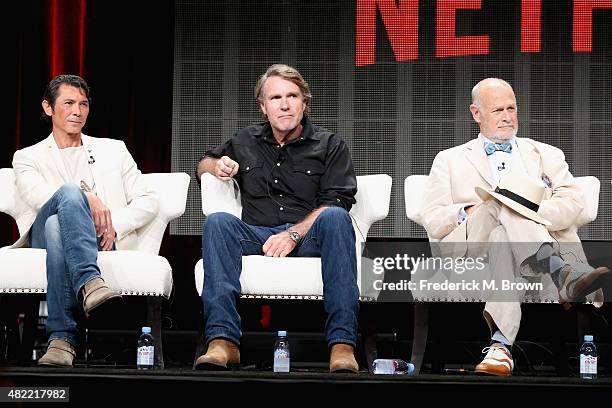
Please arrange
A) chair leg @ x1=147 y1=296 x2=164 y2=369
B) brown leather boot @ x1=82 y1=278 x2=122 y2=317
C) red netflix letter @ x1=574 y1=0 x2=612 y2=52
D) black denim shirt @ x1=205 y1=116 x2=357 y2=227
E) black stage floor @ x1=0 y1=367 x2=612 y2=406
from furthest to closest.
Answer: red netflix letter @ x1=574 y1=0 x2=612 y2=52 < black denim shirt @ x1=205 y1=116 x2=357 y2=227 < chair leg @ x1=147 y1=296 x2=164 y2=369 < brown leather boot @ x1=82 y1=278 x2=122 y2=317 < black stage floor @ x1=0 y1=367 x2=612 y2=406

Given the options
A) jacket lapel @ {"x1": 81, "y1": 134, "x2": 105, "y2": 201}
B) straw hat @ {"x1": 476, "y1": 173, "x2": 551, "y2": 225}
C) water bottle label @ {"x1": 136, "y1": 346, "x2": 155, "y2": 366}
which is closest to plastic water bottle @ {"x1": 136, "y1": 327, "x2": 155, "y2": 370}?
water bottle label @ {"x1": 136, "y1": 346, "x2": 155, "y2": 366}

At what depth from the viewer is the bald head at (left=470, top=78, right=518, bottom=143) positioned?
4.35 m

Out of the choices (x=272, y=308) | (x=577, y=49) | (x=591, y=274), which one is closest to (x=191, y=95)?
(x=272, y=308)

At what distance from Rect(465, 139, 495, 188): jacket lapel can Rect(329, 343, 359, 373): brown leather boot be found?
1093mm

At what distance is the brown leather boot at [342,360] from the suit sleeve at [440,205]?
2.51 feet

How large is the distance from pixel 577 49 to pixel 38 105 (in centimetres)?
277

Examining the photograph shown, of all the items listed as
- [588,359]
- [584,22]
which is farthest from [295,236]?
[584,22]

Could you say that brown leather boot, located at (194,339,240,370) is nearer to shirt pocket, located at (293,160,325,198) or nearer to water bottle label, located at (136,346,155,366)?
water bottle label, located at (136,346,155,366)

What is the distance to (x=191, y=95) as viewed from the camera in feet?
17.1

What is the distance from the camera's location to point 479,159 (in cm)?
439

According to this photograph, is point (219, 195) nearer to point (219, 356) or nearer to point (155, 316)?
point (155, 316)

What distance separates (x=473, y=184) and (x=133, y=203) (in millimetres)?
1448

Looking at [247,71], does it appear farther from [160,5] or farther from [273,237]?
[273,237]

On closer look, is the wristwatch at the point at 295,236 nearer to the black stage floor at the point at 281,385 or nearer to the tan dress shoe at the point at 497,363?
the black stage floor at the point at 281,385
